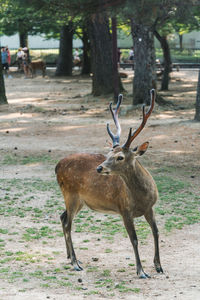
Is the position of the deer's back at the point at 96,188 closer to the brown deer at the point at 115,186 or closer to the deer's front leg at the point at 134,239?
the brown deer at the point at 115,186

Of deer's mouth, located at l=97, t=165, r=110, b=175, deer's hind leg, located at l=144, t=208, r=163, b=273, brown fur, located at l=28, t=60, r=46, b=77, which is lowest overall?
brown fur, located at l=28, t=60, r=46, b=77

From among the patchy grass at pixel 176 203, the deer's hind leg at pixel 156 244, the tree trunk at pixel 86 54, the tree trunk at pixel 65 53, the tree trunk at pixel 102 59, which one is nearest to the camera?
the deer's hind leg at pixel 156 244

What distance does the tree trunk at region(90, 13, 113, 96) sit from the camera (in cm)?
2325

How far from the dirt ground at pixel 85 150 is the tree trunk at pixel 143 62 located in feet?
2.01

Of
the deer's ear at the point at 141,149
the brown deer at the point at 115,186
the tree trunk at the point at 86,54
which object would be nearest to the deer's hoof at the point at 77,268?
the brown deer at the point at 115,186

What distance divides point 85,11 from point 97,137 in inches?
140

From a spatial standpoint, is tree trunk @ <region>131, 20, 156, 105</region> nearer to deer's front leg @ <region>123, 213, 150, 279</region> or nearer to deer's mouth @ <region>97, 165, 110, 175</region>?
deer's front leg @ <region>123, 213, 150, 279</region>

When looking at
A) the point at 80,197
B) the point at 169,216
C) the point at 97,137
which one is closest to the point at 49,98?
the point at 97,137

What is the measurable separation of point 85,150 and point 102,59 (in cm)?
1030

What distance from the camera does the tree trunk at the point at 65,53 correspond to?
34531mm

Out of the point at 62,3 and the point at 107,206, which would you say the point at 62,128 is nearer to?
the point at 62,3

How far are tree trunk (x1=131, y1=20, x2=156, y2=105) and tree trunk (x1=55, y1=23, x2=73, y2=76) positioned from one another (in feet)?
49.7

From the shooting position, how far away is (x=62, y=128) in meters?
16.8

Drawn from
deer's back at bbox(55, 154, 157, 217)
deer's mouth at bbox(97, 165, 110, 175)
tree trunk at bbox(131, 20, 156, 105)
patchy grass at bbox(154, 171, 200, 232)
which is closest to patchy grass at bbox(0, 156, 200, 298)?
patchy grass at bbox(154, 171, 200, 232)
